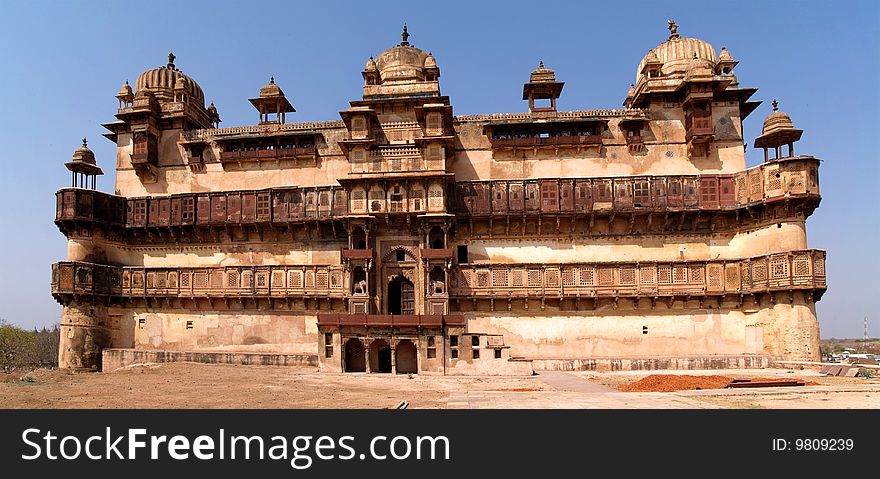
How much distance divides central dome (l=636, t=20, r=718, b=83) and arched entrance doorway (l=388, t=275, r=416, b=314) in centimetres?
1845

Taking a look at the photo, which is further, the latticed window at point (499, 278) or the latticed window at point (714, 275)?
the latticed window at point (499, 278)

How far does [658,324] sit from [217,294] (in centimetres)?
2364

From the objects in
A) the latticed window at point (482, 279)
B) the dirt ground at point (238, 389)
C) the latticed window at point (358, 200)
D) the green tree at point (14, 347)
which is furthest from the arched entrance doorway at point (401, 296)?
the green tree at point (14, 347)

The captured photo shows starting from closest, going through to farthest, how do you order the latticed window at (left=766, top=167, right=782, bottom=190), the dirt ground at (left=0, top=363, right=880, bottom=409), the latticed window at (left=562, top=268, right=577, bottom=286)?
1. the dirt ground at (left=0, top=363, right=880, bottom=409)
2. the latticed window at (left=766, top=167, right=782, bottom=190)
3. the latticed window at (left=562, top=268, right=577, bottom=286)

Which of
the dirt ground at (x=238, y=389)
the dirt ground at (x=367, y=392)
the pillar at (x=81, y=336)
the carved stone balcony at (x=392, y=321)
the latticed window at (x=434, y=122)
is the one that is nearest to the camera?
the dirt ground at (x=367, y=392)

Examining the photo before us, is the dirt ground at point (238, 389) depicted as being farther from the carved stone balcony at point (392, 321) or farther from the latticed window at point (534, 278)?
the latticed window at point (534, 278)

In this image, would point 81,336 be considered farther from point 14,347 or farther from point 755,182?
point 755,182

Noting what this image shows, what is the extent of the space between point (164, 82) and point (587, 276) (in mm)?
28703

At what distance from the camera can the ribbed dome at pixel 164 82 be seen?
41.7 m

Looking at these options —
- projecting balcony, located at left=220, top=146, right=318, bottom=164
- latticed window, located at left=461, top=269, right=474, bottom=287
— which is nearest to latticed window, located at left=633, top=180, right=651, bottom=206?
latticed window, located at left=461, top=269, right=474, bottom=287

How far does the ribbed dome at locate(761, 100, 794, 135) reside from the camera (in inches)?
1316

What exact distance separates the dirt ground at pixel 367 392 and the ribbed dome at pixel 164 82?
A: 759 inches

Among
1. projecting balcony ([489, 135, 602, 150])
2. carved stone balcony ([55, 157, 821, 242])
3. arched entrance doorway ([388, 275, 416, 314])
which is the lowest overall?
arched entrance doorway ([388, 275, 416, 314])

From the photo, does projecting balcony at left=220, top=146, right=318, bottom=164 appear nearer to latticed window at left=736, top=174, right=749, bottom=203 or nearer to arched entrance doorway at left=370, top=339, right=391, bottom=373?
arched entrance doorway at left=370, top=339, right=391, bottom=373
